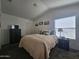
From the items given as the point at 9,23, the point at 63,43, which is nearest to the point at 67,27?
the point at 63,43

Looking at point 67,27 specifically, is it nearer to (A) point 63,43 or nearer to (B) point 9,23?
(A) point 63,43

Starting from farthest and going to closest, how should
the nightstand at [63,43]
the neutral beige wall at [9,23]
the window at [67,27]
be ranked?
1. the neutral beige wall at [9,23]
2. the window at [67,27]
3. the nightstand at [63,43]

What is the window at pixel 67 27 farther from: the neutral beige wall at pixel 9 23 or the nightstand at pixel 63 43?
the neutral beige wall at pixel 9 23

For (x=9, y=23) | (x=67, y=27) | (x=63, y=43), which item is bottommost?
(x=63, y=43)

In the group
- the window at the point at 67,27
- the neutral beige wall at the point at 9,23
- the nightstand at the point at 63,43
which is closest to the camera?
the nightstand at the point at 63,43

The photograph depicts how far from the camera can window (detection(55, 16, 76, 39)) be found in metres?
4.65

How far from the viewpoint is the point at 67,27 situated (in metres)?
4.92

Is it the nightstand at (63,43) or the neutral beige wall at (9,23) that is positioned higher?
the neutral beige wall at (9,23)

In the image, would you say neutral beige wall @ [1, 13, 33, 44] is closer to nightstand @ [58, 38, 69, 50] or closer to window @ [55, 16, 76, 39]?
window @ [55, 16, 76, 39]

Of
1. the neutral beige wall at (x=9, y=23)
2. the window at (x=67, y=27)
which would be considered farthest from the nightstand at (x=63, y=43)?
the neutral beige wall at (x=9, y=23)

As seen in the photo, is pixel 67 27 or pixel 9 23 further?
pixel 9 23

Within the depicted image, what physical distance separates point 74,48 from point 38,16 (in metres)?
3.85

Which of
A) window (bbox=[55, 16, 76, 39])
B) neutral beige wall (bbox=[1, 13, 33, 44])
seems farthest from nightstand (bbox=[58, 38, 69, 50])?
neutral beige wall (bbox=[1, 13, 33, 44])

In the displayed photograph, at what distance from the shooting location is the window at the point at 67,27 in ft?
15.3
